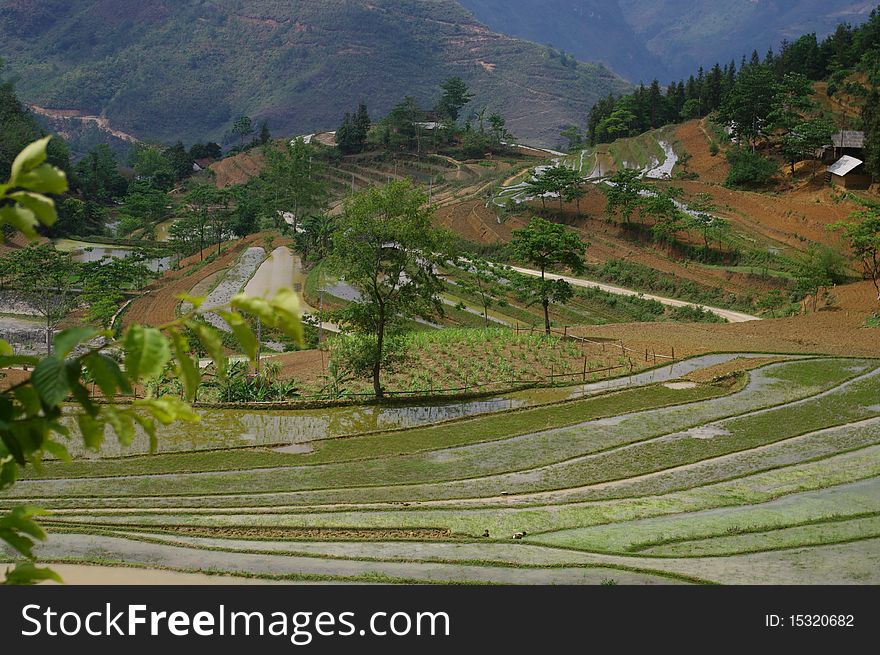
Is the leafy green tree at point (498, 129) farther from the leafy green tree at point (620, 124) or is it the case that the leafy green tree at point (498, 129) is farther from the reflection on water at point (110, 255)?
the reflection on water at point (110, 255)

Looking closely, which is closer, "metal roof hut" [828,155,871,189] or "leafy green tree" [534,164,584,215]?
"metal roof hut" [828,155,871,189]

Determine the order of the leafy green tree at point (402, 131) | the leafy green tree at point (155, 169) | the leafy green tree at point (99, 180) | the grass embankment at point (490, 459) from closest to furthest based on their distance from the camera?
the grass embankment at point (490, 459), the leafy green tree at point (99, 180), the leafy green tree at point (155, 169), the leafy green tree at point (402, 131)

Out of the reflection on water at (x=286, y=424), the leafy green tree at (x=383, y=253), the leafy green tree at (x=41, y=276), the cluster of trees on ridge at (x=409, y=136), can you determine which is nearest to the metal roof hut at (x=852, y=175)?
the reflection on water at (x=286, y=424)

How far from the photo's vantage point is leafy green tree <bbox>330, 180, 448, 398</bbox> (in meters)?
25.6

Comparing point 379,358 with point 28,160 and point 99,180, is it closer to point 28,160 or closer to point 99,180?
point 28,160

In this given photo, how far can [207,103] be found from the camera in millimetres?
187750

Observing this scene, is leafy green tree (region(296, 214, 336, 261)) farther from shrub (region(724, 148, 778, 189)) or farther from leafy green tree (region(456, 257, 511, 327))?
shrub (region(724, 148, 778, 189))

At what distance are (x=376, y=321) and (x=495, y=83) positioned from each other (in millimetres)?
182005

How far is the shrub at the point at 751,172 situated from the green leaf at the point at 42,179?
68052mm

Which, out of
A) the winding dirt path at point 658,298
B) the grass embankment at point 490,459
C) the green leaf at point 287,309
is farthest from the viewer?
the winding dirt path at point 658,298

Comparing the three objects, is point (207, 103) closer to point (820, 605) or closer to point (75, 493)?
point (75, 493)

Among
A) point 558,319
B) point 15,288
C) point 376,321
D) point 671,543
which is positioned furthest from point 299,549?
point 15,288

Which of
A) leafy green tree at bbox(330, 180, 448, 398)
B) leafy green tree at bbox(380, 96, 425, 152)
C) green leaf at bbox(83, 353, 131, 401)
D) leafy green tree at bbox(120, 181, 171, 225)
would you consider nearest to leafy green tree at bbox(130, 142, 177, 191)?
leafy green tree at bbox(120, 181, 171, 225)

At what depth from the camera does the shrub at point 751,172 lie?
6531 centimetres
